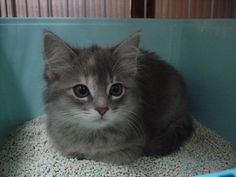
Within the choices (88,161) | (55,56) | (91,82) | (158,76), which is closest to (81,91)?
(91,82)

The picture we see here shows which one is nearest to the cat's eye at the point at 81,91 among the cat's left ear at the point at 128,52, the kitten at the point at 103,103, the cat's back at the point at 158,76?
the kitten at the point at 103,103

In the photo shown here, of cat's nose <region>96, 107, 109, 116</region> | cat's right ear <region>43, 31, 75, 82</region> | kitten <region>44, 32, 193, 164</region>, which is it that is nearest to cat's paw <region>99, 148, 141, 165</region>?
kitten <region>44, 32, 193, 164</region>

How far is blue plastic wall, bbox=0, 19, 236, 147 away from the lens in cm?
133

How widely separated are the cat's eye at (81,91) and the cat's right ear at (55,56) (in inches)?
3.7

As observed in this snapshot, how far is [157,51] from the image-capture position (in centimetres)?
157

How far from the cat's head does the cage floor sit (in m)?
0.15

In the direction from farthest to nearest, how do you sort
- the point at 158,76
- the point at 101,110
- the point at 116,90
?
the point at 158,76 < the point at 116,90 < the point at 101,110

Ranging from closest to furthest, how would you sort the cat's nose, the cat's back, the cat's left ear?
the cat's nose < the cat's left ear < the cat's back

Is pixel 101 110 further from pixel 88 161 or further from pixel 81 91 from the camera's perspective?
pixel 88 161

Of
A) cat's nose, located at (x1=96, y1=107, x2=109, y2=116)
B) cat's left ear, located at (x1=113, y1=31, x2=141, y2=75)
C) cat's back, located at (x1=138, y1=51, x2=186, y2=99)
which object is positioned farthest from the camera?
cat's back, located at (x1=138, y1=51, x2=186, y2=99)

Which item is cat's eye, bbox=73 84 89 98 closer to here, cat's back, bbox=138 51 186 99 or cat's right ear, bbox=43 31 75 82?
cat's right ear, bbox=43 31 75 82

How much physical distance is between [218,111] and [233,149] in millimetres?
199

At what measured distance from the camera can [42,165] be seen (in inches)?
47.4

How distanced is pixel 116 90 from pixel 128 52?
153mm
